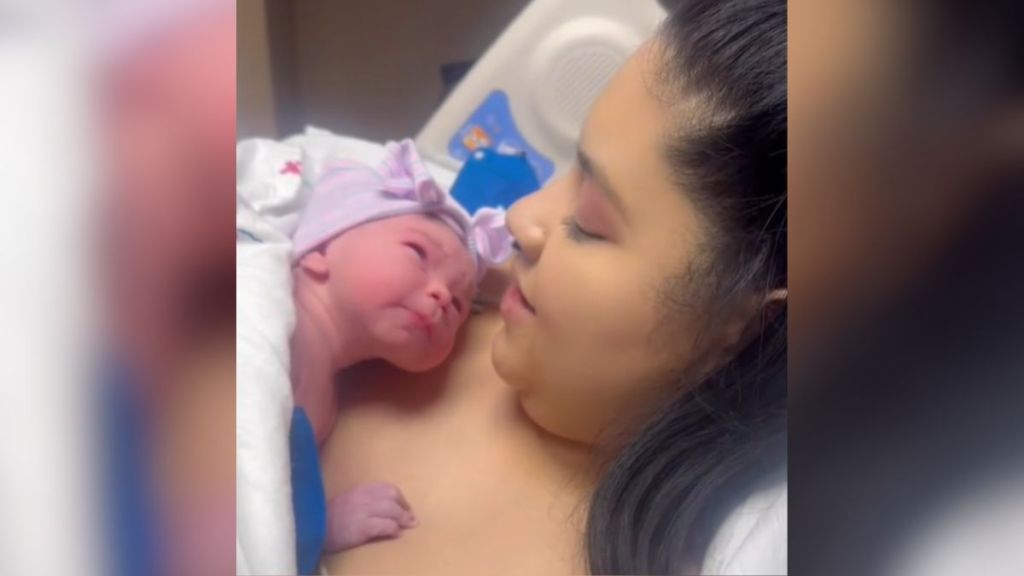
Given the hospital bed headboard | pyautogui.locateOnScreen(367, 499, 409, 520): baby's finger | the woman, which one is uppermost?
the hospital bed headboard

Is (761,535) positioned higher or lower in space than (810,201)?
lower

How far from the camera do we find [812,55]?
47 cm

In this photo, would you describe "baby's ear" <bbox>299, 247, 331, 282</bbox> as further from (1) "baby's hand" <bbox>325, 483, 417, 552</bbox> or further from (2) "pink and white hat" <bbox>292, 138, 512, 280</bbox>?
(1) "baby's hand" <bbox>325, 483, 417, 552</bbox>

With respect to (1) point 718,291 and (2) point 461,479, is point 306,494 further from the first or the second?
(1) point 718,291

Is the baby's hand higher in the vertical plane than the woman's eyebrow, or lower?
lower

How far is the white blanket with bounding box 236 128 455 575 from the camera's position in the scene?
0.43 metres

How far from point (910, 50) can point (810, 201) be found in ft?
0.36

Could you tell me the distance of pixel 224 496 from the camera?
429mm

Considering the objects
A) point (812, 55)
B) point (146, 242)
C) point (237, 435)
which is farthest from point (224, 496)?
point (812, 55)

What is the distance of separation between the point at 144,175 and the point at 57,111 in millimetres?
53

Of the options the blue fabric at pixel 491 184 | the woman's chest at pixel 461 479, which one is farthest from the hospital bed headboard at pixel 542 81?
the woman's chest at pixel 461 479

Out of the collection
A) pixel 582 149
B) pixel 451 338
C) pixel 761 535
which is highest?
pixel 582 149

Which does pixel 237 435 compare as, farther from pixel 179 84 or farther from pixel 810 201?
pixel 810 201

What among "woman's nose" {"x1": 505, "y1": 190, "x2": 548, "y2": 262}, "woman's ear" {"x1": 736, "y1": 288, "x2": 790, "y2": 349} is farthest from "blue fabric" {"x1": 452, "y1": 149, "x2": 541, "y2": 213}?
"woman's ear" {"x1": 736, "y1": 288, "x2": 790, "y2": 349}
